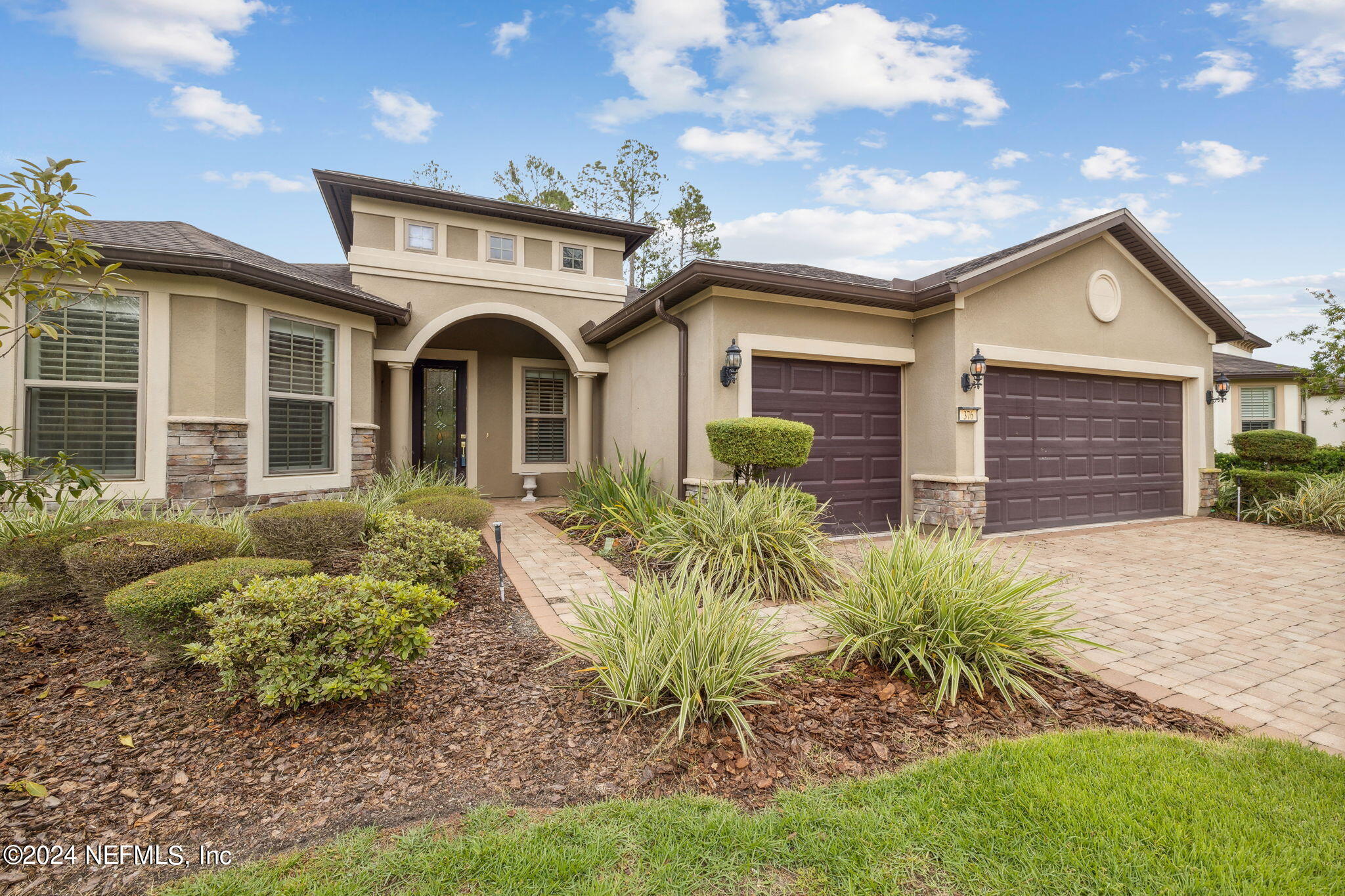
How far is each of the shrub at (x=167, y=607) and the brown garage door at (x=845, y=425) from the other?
5.15m

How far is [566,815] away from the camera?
1.93 metres

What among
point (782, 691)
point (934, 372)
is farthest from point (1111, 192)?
point (782, 691)

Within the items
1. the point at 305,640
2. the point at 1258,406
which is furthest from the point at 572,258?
the point at 1258,406

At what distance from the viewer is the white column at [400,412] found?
28.3ft

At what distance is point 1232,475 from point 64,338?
15.5 meters

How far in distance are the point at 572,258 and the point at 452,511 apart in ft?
20.0

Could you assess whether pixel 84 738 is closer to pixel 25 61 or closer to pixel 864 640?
pixel 864 640

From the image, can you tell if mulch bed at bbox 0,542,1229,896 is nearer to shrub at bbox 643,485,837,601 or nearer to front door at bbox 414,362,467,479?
shrub at bbox 643,485,837,601

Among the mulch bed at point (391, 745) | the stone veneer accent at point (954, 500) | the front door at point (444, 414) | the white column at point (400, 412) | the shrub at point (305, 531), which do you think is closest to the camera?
the mulch bed at point (391, 745)

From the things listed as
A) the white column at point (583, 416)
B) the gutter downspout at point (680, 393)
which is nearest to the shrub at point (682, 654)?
the gutter downspout at point (680, 393)

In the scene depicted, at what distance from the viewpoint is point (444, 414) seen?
34.2ft

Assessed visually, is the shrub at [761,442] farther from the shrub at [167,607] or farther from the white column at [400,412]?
the white column at [400,412]

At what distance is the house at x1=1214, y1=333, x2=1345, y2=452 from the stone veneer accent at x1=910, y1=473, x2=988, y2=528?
544 inches

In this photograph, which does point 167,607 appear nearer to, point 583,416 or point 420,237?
point 583,416
